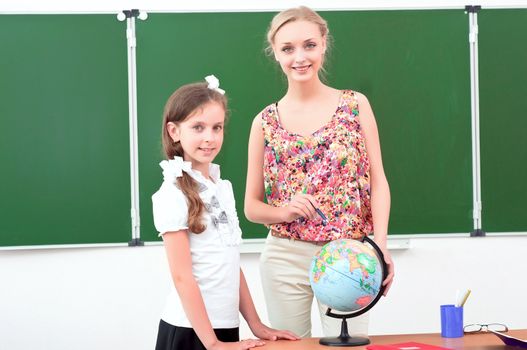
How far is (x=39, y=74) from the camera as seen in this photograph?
Answer: 4207mm

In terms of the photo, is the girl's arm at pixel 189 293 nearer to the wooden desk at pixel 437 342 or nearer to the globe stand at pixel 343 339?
the wooden desk at pixel 437 342

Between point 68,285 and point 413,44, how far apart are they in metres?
2.28

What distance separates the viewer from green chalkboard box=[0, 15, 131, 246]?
13.8 feet

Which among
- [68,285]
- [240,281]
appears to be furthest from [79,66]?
[240,281]

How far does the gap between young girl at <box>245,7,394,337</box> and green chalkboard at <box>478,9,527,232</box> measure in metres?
2.09

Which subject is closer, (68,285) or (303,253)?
(303,253)

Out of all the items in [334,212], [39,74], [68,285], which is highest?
[39,74]

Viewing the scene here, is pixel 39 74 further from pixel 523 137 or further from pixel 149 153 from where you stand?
pixel 523 137

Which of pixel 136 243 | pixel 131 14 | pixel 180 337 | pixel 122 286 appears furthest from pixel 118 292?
pixel 180 337

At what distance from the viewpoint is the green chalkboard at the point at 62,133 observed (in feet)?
13.8

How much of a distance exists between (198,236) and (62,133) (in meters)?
2.28

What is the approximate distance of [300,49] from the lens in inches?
92.1

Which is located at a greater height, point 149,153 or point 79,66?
point 79,66

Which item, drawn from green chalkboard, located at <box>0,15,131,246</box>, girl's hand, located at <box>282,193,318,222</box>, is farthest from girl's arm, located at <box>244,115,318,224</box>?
green chalkboard, located at <box>0,15,131,246</box>
